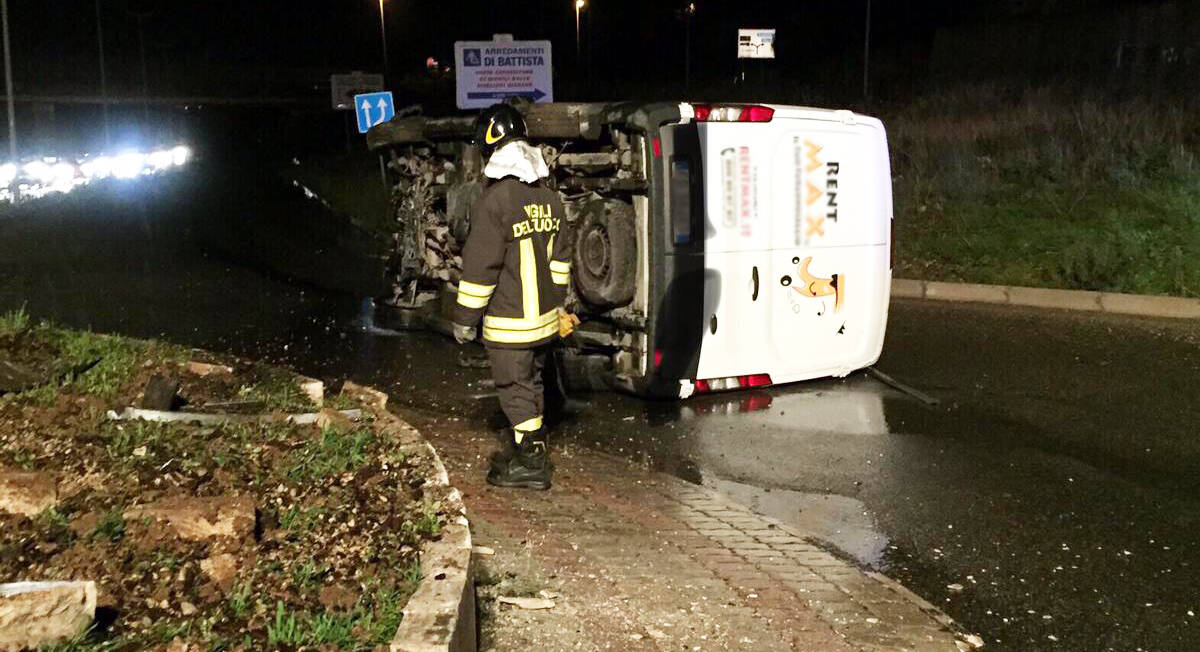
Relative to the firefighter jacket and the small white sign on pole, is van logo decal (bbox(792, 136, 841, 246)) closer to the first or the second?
the firefighter jacket

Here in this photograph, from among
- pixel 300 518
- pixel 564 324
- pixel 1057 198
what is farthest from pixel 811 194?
pixel 1057 198

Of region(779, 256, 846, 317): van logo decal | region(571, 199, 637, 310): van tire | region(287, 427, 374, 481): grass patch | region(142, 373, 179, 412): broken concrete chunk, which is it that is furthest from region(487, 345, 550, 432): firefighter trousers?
region(779, 256, 846, 317): van logo decal

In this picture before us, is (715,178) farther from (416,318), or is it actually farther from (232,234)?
(232,234)

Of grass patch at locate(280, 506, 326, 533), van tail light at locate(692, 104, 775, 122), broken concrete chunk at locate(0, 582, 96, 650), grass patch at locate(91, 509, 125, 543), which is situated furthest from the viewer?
van tail light at locate(692, 104, 775, 122)

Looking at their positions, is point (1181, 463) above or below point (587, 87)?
below

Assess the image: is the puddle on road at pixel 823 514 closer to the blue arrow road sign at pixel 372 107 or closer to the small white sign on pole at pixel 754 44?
the blue arrow road sign at pixel 372 107

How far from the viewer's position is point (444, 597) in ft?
12.0

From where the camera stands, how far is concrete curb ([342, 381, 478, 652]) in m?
3.38

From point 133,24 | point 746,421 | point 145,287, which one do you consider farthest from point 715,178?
point 133,24

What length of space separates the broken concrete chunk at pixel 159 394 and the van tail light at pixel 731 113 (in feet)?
11.0

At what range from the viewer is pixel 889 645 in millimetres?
4098

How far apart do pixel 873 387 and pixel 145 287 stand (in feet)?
26.7

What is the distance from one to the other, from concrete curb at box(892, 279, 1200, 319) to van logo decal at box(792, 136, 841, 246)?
16.3 ft

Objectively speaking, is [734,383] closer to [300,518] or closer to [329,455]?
[329,455]
